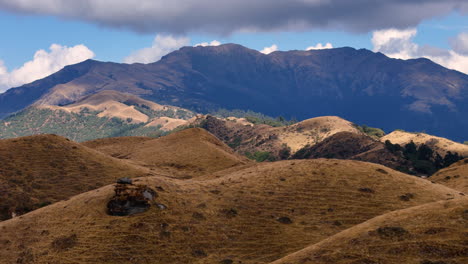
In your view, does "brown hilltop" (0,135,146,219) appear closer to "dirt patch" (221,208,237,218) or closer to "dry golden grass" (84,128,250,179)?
"dry golden grass" (84,128,250,179)

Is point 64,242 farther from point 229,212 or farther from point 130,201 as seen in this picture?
point 229,212

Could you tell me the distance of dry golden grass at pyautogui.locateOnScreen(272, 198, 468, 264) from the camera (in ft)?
124

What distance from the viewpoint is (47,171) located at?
105 m

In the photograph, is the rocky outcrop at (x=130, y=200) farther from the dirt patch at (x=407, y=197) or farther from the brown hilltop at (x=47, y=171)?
the dirt patch at (x=407, y=197)

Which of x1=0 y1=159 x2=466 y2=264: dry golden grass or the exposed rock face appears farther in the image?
the exposed rock face

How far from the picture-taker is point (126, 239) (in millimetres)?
57094

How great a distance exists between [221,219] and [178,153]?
9523cm

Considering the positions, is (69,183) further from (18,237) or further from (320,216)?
(320,216)

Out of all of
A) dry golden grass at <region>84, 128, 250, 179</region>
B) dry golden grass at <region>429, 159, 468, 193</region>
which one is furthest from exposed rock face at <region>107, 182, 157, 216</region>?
dry golden grass at <region>429, 159, 468, 193</region>

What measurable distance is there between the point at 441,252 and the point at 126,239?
39.3 m

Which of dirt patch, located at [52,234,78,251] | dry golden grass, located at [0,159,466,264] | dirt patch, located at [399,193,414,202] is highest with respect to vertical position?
dirt patch, located at [399,193,414,202]

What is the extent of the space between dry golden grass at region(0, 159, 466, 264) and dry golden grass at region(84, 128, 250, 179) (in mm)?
57263

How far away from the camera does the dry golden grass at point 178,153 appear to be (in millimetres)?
141750

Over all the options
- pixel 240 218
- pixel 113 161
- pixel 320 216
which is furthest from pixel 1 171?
pixel 320 216
